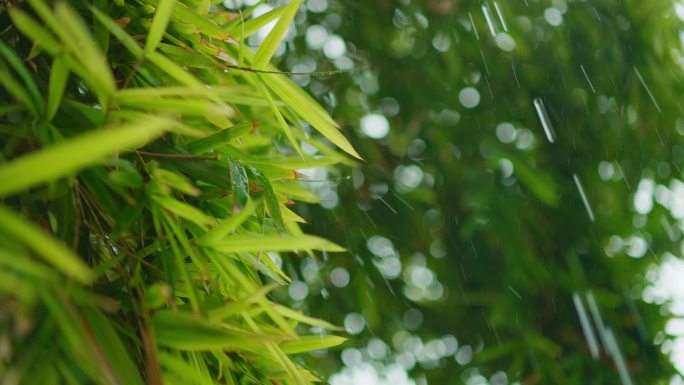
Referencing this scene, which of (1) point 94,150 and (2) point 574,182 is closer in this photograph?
(1) point 94,150

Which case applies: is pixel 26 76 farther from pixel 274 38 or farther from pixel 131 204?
pixel 274 38

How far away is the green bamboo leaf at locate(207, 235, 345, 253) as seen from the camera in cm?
61

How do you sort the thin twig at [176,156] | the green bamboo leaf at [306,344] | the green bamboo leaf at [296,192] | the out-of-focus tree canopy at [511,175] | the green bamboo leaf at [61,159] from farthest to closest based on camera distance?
the out-of-focus tree canopy at [511,175]
the green bamboo leaf at [296,192]
the green bamboo leaf at [306,344]
the thin twig at [176,156]
the green bamboo leaf at [61,159]

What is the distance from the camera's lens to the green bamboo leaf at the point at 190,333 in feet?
1.78

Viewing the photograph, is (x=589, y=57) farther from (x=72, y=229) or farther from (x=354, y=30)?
(x=72, y=229)

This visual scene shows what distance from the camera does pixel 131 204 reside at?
2.10ft

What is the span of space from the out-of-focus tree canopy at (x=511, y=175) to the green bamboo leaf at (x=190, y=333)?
1337 mm

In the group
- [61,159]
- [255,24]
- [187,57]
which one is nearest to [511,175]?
[255,24]

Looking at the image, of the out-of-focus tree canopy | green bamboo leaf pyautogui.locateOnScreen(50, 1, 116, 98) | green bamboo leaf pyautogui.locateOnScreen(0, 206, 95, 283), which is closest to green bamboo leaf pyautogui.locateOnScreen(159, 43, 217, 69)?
green bamboo leaf pyautogui.locateOnScreen(50, 1, 116, 98)

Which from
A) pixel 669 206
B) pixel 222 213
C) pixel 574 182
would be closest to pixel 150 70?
pixel 222 213

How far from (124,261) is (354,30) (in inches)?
61.1

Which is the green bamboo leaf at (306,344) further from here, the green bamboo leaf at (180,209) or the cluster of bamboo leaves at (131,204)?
the green bamboo leaf at (180,209)

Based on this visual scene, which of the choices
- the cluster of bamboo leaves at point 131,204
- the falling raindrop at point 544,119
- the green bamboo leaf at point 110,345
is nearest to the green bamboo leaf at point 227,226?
the cluster of bamboo leaves at point 131,204

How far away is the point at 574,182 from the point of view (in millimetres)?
2057
